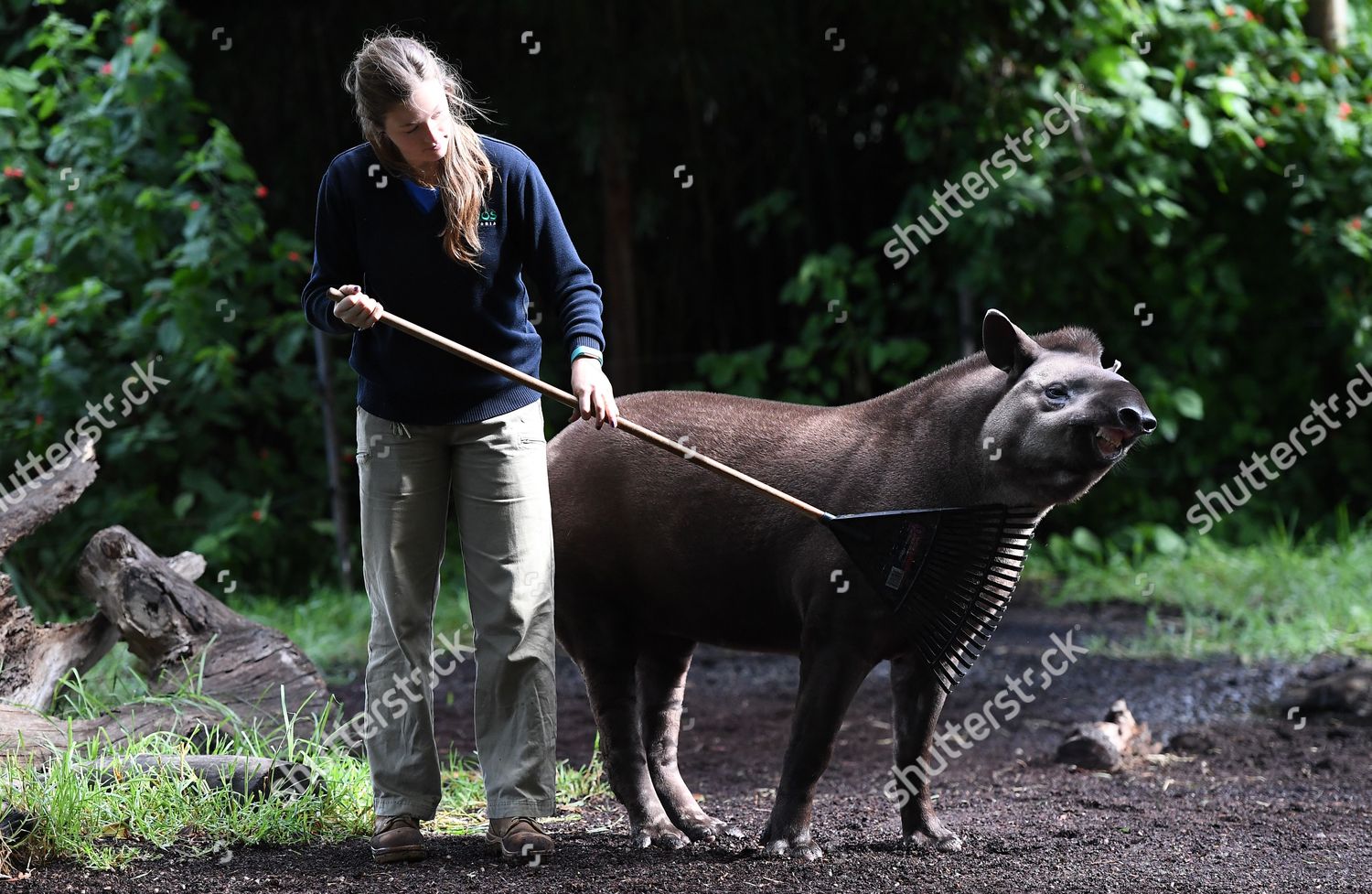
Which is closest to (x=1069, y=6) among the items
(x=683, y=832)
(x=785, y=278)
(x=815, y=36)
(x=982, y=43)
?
(x=982, y=43)

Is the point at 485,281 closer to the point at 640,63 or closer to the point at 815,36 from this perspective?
the point at 640,63

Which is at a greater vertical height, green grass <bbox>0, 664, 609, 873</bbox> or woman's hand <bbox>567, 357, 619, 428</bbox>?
woman's hand <bbox>567, 357, 619, 428</bbox>

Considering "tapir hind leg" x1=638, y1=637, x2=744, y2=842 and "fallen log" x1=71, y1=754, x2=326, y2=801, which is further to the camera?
"tapir hind leg" x1=638, y1=637, x2=744, y2=842

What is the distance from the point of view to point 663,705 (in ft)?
13.4

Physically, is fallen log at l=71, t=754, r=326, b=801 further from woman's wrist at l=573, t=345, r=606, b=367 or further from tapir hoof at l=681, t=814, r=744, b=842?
woman's wrist at l=573, t=345, r=606, b=367

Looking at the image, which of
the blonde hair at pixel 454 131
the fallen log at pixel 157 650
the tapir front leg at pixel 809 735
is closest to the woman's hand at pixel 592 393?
the blonde hair at pixel 454 131

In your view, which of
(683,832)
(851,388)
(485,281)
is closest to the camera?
(485,281)

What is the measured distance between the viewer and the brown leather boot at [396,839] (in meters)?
3.49

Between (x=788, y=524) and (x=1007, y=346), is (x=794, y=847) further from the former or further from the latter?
(x=1007, y=346)

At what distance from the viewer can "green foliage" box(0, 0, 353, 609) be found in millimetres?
7207

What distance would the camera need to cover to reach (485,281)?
3514 millimetres

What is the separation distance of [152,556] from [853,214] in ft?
18.6

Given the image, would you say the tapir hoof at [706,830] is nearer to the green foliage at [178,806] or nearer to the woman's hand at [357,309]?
the green foliage at [178,806]

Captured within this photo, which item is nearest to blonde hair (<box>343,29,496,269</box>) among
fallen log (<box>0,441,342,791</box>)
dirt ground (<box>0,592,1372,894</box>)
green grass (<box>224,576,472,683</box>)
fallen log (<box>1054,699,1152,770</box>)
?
dirt ground (<box>0,592,1372,894</box>)
